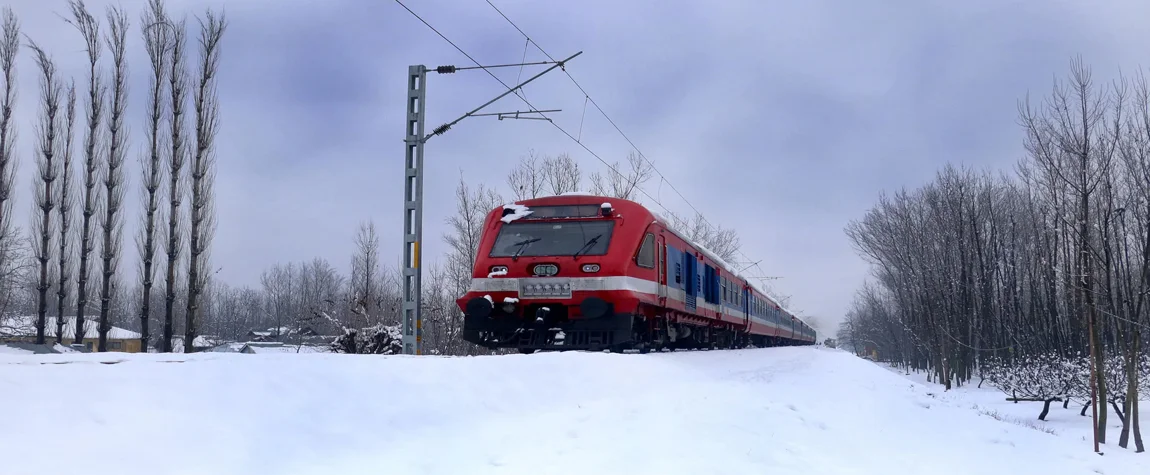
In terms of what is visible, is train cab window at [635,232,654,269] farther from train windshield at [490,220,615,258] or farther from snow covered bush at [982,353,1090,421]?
snow covered bush at [982,353,1090,421]

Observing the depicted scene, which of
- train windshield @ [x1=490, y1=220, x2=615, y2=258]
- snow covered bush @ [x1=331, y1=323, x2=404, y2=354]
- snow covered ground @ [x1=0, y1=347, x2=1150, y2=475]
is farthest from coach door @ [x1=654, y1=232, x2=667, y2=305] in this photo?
snow covered bush @ [x1=331, y1=323, x2=404, y2=354]

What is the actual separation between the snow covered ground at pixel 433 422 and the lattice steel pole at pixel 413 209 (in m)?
4.77

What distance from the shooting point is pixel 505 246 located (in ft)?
45.6

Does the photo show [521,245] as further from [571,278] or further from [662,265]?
[662,265]

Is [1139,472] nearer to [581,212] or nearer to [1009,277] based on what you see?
[581,212]

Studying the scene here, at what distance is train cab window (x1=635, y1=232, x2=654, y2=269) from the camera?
1354 cm

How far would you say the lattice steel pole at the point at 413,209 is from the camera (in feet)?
44.7

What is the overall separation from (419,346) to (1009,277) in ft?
109

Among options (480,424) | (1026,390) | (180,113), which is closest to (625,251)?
(480,424)

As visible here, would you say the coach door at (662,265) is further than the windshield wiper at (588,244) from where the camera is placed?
Yes

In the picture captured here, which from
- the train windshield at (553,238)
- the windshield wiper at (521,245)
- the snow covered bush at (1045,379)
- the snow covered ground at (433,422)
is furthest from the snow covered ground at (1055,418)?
the windshield wiper at (521,245)

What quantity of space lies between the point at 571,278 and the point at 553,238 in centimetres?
90

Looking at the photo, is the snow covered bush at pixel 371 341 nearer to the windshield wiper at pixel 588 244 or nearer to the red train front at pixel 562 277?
the red train front at pixel 562 277

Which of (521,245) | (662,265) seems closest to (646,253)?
(662,265)
